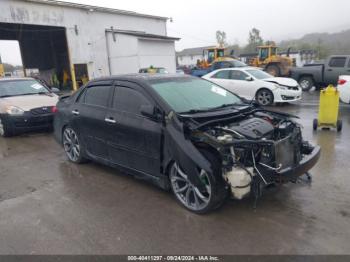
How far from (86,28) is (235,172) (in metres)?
21.6

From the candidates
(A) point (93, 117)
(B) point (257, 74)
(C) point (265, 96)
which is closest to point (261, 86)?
(C) point (265, 96)

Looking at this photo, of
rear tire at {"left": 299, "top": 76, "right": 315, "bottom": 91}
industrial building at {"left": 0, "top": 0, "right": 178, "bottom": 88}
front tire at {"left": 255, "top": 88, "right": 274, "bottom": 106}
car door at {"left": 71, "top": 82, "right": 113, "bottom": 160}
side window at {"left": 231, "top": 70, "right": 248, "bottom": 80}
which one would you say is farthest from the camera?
industrial building at {"left": 0, "top": 0, "right": 178, "bottom": 88}

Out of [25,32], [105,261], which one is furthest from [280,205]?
[25,32]

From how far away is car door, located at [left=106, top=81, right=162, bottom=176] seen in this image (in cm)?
404

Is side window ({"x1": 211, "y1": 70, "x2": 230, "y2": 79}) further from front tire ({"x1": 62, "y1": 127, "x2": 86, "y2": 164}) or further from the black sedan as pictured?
front tire ({"x1": 62, "y1": 127, "x2": 86, "y2": 164})

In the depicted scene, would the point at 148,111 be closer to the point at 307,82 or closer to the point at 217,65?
the point at 307,82

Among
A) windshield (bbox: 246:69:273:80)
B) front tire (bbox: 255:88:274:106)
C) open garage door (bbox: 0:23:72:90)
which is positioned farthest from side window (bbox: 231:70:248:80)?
open garage door (bbox: 0:23:72:90)

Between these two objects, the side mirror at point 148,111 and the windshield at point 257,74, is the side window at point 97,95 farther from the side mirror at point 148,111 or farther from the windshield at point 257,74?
the windshield at point 257,74

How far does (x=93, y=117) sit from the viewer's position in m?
4.99

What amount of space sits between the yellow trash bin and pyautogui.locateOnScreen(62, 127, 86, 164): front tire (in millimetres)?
5805

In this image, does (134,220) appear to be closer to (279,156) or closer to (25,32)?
(279,156)

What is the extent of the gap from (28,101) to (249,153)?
7.02m

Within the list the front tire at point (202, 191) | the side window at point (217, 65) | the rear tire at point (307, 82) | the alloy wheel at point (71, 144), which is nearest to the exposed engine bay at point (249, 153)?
the front tire at point (202, 191)

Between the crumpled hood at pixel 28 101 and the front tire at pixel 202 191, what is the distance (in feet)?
19.2
